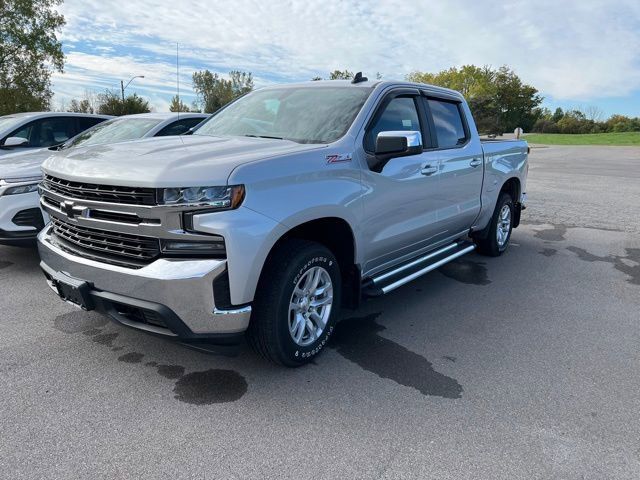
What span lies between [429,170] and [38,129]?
5945mm

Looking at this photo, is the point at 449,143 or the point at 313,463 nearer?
the point at 313,463

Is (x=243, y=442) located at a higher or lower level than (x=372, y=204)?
lower

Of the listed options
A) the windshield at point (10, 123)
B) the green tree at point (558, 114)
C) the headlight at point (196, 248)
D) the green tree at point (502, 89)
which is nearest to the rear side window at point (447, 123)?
the headlight at point (196, 248)

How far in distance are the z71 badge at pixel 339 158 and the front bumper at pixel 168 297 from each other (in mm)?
1088

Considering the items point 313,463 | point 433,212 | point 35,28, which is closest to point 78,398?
point 313,463

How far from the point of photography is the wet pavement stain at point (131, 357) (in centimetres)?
343

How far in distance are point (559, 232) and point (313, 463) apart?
6.95m

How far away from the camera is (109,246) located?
2.95m

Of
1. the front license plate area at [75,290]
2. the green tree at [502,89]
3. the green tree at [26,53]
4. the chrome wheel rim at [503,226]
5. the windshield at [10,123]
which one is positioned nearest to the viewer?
the front license plate area at [75,290]

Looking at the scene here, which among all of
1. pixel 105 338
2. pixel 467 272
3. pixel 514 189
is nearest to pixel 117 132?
pixel 105 338

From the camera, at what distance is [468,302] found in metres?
4.75

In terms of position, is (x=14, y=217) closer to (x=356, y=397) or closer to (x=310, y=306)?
(x=310, y=306)

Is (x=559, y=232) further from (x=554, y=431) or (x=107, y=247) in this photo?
(x=107, y=247)

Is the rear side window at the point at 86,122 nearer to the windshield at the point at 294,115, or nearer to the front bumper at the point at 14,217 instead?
the front bumper at the point at 14,217
